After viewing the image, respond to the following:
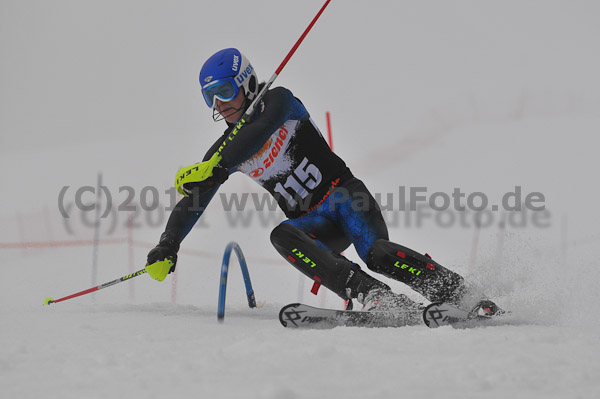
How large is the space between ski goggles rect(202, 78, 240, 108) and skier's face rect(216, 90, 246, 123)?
0.04 m

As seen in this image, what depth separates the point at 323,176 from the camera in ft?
10.5

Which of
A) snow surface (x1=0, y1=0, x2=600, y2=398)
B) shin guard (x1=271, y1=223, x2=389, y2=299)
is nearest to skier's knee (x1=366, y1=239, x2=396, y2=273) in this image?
shin guard (x1=271, y1=223, x2=389, y2=299)

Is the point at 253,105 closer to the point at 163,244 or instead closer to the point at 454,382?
the point at 163,244

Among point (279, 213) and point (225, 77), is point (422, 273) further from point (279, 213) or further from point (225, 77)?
point (279, 213)

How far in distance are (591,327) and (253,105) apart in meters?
1.84

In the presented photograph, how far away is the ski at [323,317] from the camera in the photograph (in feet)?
7.83

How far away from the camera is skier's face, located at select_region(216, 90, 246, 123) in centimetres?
315

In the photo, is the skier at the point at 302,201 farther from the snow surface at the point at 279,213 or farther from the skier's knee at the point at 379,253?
the snow surface at the point at 279,213

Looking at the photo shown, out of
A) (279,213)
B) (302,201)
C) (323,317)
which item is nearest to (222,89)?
(302,201)

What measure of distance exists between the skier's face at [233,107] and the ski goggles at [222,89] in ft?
0.13

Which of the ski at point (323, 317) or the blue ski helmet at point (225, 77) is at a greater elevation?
the blue ski helmet at point (225, 77)

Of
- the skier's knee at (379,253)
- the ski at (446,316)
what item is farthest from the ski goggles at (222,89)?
the ski at (446,316)

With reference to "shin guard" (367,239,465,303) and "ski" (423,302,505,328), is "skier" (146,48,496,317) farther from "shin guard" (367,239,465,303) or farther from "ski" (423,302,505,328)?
"ski" (423,302,505,328)

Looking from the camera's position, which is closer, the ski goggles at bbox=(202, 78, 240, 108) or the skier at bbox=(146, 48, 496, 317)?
the skier at bbox=(146, 48, 496, 317)
